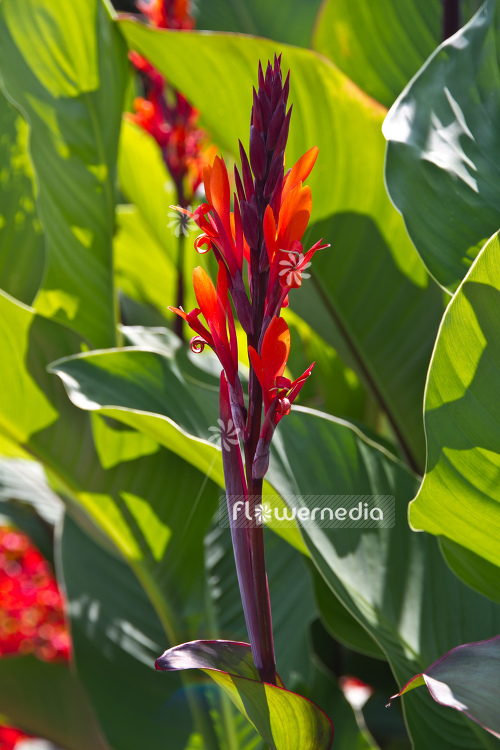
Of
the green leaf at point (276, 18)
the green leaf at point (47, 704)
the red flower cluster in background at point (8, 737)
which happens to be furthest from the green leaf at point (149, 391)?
the red flower cluster in background at point (8, 737)

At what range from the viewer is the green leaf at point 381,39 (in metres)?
0.89

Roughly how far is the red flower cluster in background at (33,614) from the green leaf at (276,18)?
1264mm

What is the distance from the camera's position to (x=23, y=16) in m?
0.78

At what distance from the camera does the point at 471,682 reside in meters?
0.37

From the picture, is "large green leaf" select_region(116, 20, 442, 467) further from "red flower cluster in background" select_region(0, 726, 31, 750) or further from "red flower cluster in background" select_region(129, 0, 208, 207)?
"red flower cluster in background" select_region(0, 726, 31, 750)

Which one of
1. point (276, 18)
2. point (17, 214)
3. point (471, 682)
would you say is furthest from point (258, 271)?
point (276, 18)

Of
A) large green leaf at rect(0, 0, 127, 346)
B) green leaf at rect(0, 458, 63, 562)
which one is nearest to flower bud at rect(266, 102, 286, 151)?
large green leaf at rect(0, 0, 127, 346)

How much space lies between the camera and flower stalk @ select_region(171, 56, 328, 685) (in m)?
0.32

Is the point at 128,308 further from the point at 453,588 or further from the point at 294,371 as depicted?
the point at 453,588

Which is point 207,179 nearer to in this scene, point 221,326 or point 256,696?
point 221,326

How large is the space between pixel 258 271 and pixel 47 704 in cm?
97

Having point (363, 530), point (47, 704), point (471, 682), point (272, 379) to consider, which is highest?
point (272, 379)

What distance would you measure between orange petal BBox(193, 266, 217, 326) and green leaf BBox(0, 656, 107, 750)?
91 centimetres

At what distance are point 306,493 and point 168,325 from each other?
0.59 meters
